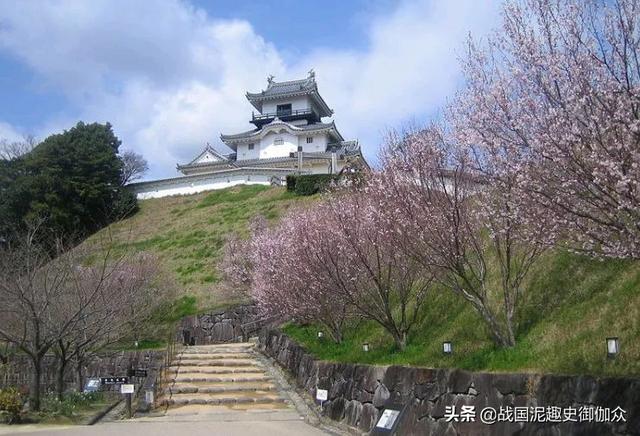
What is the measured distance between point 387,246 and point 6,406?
28.9 feet

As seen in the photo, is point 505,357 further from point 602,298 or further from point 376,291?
point 376,291

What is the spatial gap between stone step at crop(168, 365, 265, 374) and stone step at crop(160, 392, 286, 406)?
7.73ft

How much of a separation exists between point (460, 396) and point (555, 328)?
1.66 meters

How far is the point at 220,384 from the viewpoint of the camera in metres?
16.6

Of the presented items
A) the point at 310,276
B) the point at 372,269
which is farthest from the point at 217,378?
the point at 372,269

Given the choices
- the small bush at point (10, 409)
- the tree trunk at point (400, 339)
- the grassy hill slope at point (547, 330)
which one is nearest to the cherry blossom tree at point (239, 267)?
the grassy hill slope at point (547, 330)

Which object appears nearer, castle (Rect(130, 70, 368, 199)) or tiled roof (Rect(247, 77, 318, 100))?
castle (Rect(130, 70, 368, 199))

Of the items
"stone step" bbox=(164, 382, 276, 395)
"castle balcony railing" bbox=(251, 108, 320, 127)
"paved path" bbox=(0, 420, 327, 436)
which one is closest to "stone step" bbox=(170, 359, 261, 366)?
"stone step" bbox=(164, 382, 276, 395)

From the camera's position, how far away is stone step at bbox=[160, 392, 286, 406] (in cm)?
1490

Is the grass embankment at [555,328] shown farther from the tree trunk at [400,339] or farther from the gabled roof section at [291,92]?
the gabled roof section at [291,92]

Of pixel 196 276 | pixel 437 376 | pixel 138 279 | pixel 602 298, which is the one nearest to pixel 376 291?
pixel 437 376

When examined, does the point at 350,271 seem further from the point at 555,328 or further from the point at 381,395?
the point at 555,328

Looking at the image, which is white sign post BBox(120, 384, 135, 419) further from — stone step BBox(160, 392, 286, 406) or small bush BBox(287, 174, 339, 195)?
small bush BBox(287, 174, 339, 195)

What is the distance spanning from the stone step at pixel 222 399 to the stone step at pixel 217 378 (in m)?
1.19
